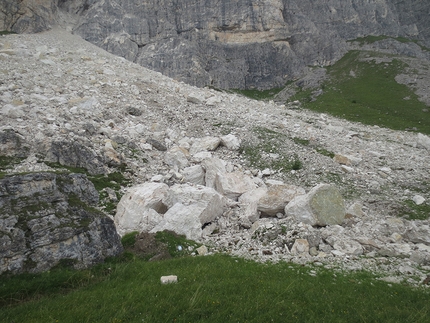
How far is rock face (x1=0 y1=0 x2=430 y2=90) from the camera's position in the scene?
90.4 metres

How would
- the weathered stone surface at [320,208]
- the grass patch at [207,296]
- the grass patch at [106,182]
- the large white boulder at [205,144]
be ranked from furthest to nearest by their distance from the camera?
the large white boulder at [205,144] → the grass patch at [106,182] → the weathered stone surface at [320,208] → the grass patch at [207,296]

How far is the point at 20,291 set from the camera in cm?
845

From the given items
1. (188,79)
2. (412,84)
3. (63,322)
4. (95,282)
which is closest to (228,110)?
(95,282)

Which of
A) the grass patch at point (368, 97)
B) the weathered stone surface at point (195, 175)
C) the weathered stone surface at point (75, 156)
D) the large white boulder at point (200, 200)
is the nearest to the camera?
the large white boulder at point (200, 200)

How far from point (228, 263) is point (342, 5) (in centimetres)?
15949

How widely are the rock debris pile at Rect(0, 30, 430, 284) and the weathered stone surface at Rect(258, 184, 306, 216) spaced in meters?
0.07

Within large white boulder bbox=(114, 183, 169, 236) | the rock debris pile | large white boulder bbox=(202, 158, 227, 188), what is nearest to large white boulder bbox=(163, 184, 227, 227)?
the rock debris pile

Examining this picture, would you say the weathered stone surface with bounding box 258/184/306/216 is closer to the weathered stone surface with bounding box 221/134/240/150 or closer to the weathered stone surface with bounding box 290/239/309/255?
the weathered stone surface with bounding box 290/239/309/255

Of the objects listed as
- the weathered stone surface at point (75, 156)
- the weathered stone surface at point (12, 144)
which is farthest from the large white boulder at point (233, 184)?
the weathered stone surface at point (12, 144)

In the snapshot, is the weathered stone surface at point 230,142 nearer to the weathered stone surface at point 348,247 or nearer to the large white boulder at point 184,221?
the large white boulder at point 184,221

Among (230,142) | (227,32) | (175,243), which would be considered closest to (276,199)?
(175,243)

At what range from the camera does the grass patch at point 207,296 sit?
7461mm

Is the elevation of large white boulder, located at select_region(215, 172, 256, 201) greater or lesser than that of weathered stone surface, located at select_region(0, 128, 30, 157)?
lesser

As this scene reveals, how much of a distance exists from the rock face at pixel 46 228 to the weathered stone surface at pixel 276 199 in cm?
943
